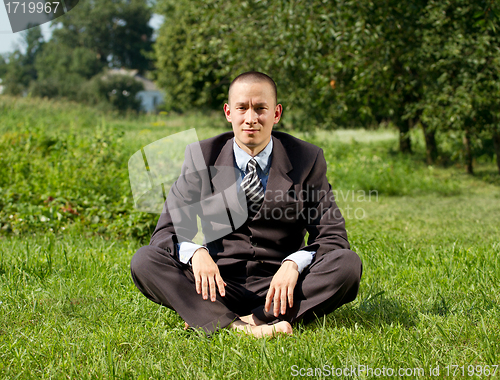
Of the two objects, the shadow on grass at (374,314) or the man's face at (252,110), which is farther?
the shadow on grass at (374,314)

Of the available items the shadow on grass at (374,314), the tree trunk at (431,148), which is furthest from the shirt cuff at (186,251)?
the tree trunk at (431,148)

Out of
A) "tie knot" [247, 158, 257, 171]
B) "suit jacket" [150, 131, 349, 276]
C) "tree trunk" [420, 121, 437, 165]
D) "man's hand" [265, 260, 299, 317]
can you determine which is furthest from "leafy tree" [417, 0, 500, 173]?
"man's hand" [265, 260, 299, 317]

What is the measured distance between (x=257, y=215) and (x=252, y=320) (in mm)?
585

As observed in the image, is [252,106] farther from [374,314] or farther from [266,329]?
[374,314]

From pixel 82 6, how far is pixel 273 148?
72066 millimetres

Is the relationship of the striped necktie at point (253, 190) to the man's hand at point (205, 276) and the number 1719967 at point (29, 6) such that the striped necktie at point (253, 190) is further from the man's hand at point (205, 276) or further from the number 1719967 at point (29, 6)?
the number 1719967 at point (29, 6)

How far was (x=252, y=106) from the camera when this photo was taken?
248 cm

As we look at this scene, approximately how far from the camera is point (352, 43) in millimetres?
7336

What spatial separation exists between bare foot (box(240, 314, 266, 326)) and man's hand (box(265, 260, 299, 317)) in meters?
0.19

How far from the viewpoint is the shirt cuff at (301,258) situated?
96.0 inches

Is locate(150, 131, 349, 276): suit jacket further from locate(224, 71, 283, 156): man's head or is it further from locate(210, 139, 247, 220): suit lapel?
locate(224, 71, 283, 156): man's head

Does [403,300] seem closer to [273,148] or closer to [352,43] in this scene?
[273,148]

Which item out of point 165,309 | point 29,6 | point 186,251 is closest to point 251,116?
point 186,251

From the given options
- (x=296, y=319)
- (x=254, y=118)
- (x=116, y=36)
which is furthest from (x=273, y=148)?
(x=116, y=36)
